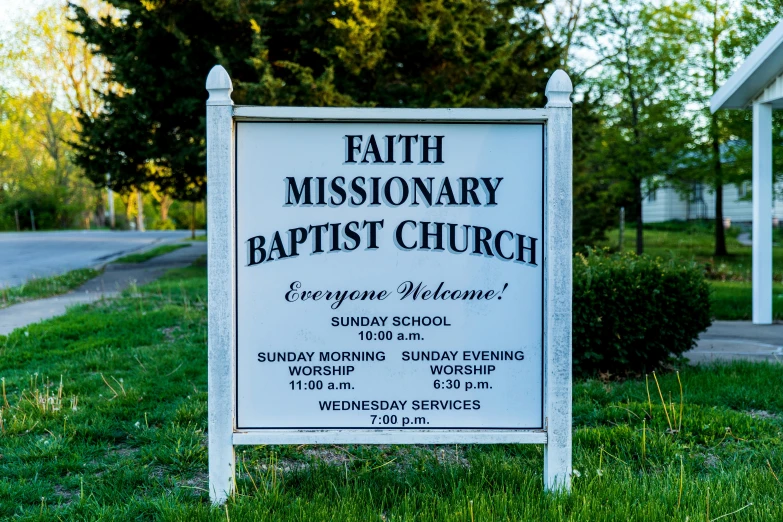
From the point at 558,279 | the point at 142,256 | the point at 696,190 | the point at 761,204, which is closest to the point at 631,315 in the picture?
the point at 558,279

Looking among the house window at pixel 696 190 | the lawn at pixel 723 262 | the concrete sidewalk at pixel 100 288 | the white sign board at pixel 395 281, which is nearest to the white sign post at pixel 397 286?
the white sign board at pixel 395 281

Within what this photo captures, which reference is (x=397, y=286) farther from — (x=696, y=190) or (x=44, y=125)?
(x=44, y=125)

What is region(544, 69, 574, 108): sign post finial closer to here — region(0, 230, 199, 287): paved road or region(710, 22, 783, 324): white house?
region(710, 22, 783, 324): white house

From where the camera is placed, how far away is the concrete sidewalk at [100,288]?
9516mm

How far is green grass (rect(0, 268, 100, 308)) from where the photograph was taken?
11470 millimetres

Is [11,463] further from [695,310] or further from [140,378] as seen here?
[695,310]

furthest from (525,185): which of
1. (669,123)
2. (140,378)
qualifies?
(669,123)

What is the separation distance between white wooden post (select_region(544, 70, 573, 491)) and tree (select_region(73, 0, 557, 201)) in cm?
947

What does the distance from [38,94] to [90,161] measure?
105ft

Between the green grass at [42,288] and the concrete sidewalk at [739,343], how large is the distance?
9.51 m

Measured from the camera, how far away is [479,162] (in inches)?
131

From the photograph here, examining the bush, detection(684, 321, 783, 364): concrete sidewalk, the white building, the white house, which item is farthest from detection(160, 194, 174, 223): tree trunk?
the bush

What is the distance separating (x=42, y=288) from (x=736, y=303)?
11.4 meters

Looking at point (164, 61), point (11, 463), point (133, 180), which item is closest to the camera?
point (11, 463)
